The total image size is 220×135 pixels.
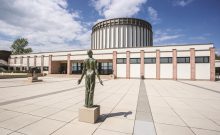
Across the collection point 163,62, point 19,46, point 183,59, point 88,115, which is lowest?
point 88,115

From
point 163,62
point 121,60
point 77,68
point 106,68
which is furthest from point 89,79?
point 77,68

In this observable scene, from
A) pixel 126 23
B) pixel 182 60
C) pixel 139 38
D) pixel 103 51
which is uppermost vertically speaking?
pixel 126 23

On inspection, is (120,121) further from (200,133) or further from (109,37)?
(109,37)

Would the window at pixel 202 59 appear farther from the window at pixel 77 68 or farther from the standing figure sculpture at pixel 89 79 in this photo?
the window at pixel 77 68

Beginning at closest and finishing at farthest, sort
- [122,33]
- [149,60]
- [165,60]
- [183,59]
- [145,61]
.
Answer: [183,59], [165,60], [149,60], [145,61], [122,33]

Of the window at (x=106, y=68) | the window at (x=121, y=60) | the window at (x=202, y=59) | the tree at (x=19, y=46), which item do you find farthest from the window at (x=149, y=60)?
the tree at (x=19, y=46)

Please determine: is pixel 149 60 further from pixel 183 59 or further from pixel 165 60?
pixel 183 59

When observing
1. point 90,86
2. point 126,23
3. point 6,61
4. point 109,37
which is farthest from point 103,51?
point 6,61

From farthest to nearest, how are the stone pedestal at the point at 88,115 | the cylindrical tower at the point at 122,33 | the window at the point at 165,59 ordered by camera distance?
1. the cylindrical tower at the point at 122,33
2. the window at the point at 165,59
3. the stone pedestal at the point at 88,115

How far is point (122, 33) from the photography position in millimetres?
49188

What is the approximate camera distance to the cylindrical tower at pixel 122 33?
4909cm

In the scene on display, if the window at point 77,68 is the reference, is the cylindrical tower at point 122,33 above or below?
above

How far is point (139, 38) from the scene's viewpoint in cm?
5072

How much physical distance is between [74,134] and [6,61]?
62.1m
